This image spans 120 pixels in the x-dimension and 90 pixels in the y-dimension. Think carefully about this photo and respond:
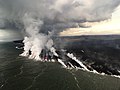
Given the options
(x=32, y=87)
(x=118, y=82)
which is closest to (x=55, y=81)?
(x=32, y=87)

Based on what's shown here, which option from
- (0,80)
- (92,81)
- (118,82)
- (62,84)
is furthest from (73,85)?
(0,80)

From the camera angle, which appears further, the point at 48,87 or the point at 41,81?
the point at 41,81

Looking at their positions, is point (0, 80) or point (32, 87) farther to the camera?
point (0, 80)

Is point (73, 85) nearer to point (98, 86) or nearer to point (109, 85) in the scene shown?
point (98, 86)

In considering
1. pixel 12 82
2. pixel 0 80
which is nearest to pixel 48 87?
pixel 12 82

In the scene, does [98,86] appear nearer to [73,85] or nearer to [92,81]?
[92,81]

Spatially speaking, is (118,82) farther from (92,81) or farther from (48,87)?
(48,87)

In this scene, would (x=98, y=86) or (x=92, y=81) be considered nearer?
(x=98, y=86)
